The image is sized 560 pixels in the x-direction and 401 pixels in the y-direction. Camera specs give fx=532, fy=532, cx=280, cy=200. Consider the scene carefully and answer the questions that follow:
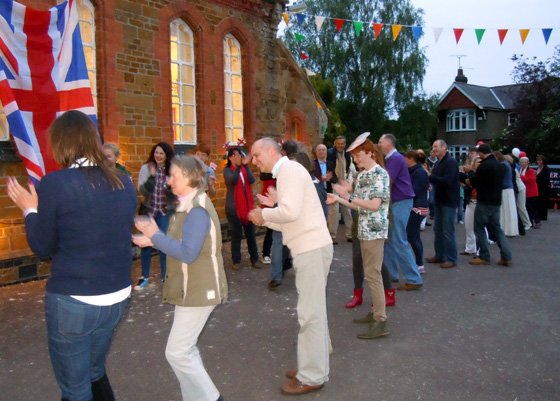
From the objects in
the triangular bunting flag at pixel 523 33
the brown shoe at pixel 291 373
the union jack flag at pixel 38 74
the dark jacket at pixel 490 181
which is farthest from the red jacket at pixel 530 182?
the brown shoe at pixel 291 373

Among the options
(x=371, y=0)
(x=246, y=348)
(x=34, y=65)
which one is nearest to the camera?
(x=246, y=348)

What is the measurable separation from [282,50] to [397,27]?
341 cm

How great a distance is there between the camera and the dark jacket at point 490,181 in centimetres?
855

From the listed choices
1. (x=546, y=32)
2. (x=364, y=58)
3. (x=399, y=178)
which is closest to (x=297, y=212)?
(x=399, y=178)


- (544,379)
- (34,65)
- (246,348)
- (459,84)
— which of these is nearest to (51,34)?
(34,65)

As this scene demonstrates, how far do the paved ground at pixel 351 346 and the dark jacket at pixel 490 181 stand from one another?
1.49 m

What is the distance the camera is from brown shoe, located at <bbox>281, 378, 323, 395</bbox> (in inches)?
159

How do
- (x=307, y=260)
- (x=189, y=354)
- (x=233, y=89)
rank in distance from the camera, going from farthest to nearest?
(x=233, y=89) → (x=307, y=260) → (x=189, y=354)

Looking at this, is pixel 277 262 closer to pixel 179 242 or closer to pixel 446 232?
pixel 446 232

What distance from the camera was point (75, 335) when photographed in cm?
273

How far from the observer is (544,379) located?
4.30 m

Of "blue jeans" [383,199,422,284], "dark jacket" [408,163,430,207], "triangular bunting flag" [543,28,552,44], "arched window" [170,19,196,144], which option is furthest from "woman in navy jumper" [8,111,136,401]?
"triangular bunting flag" [543,28,552,44]

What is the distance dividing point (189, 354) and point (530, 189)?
12.9m

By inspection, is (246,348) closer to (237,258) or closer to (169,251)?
(169,251)
